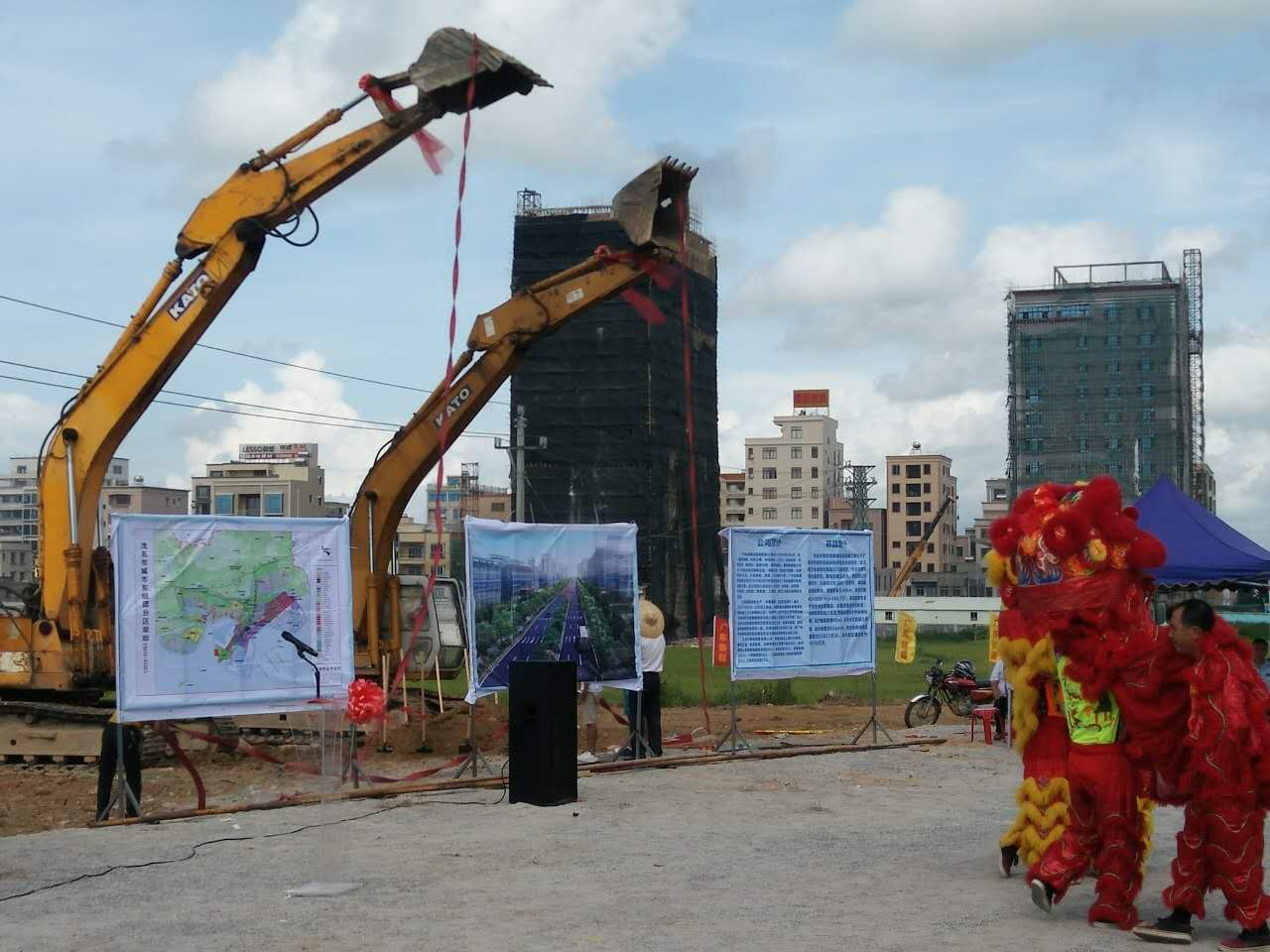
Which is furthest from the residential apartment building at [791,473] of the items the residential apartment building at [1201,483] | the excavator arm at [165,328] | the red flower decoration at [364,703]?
the red flower decoration at [364,703]

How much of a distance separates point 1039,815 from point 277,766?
33.8 feet

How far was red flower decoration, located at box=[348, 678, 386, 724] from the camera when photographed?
9977 mm

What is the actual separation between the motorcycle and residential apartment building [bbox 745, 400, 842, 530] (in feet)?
370

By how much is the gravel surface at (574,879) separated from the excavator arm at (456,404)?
6202mm

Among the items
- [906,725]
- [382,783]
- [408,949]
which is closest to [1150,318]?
[906,725]

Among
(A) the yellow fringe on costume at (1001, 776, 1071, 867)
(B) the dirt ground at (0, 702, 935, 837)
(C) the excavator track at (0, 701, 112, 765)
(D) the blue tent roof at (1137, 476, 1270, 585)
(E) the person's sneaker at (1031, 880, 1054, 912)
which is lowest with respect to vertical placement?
(B) the dirt ground at (0, 702, 935, 837)

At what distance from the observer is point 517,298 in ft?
63.8

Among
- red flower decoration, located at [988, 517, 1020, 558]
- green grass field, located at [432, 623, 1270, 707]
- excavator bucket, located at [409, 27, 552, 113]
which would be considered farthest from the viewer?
green grass field, located at [432, 623, 1270, 707]

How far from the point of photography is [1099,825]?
7.96m

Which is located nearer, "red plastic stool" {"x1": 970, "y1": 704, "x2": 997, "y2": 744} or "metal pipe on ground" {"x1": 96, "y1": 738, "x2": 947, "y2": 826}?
"metal pipe on ground" {"x1": 96, "y1": 738, "x2": 947, "y2": 826}

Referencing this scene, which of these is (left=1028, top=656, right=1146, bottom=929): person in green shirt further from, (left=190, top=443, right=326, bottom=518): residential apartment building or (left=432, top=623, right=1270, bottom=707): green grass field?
(left=190, top=443, right=326, bottom=518): residential apartment building

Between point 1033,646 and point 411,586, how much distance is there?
12.6m

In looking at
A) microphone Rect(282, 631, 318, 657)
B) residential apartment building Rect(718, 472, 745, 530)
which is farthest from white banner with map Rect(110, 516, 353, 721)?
residential apartment building Rect(718, 472, 745, 530)

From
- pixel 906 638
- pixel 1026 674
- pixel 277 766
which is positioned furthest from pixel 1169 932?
pixel 906 638
